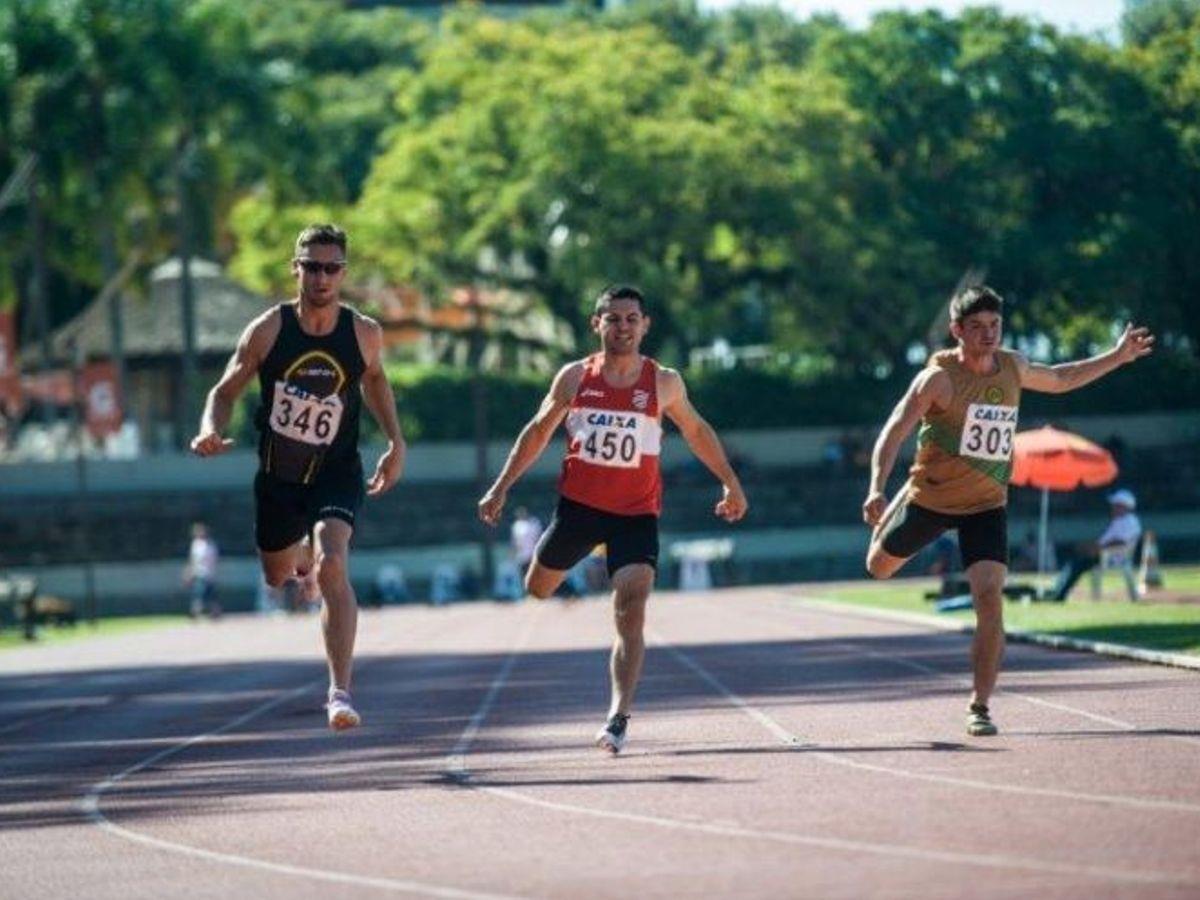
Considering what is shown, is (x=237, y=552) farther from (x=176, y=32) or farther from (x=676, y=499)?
(x=176, y=32)

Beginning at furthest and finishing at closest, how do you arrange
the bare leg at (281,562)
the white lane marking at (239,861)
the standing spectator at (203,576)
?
the standing spectator at (203,576)
the bare leg at (281,562)
the white lane marking at (239,861)

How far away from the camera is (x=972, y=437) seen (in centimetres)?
1511

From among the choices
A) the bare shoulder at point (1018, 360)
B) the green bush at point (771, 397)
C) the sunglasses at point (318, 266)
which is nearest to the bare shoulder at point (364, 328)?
the sunglasses at point (318, 266)

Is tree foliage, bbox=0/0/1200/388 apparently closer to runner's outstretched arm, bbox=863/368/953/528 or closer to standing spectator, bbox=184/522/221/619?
standing spectator, bbox=184/522/221/619

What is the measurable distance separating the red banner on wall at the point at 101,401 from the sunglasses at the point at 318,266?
46.2m

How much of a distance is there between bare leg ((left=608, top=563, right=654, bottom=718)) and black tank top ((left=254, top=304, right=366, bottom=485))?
4.55ft

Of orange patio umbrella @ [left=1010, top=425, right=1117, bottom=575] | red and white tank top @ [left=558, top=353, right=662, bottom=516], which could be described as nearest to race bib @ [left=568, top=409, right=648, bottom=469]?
red and white tank top @ [left=558, top=353, right=662, bottom=516]

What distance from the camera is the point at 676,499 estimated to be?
6688cm

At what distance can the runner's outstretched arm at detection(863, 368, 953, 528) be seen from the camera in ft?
49.1

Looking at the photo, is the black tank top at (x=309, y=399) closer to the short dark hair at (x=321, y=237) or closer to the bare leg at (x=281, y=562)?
the short dark hair at (x=321, y=237)

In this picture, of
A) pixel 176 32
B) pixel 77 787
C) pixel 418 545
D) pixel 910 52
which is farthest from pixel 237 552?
pixel 77 787

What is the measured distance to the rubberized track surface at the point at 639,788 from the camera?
1005cm

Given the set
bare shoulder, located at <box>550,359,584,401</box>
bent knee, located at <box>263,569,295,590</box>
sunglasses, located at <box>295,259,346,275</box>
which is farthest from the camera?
bent knee, located at <box>263,569,295,590</box>

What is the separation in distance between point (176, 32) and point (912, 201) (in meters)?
17.4
